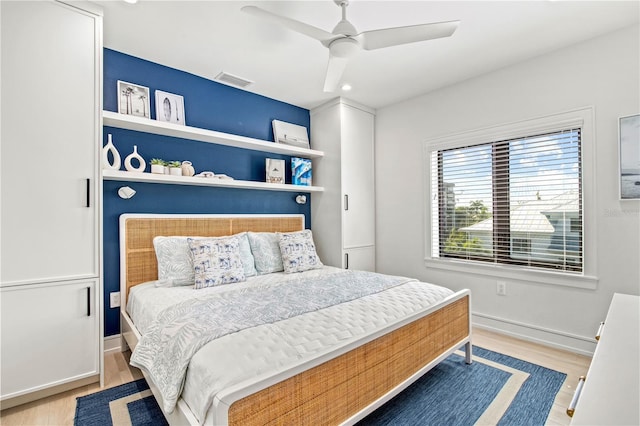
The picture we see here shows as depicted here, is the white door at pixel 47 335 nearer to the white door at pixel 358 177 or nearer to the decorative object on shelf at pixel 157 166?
the decorative object on shelf at pixel 157 166

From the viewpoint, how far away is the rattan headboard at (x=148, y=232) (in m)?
2.76

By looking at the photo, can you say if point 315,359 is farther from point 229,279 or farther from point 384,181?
point 384,181

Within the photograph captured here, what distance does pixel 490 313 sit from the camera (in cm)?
321

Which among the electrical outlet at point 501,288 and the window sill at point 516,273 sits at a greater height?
the window sill at point 516,273

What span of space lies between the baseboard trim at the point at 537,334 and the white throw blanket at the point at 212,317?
4.61ft

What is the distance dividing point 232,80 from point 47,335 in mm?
2647

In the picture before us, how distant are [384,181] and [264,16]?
2.68 meters

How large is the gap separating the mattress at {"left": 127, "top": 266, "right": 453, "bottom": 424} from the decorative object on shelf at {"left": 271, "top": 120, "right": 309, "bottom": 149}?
2.04 m

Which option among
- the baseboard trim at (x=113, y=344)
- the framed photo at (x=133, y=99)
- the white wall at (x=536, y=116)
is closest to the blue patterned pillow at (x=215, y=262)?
the baseboard trim at (x=113, y=344)

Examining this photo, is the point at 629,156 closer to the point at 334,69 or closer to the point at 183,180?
the point at 334,69

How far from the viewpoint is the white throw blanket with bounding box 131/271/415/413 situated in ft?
4.77

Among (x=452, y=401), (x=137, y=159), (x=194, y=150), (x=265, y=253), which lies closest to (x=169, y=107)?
(x=194, y=150)

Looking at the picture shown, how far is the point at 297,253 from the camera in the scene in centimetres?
325

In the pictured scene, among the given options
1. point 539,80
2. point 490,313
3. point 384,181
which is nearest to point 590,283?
point 490,313
